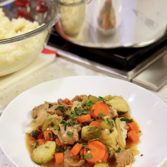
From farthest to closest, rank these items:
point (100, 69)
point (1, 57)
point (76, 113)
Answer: point (100, 69) < point (1, 57) < point (76, 113)

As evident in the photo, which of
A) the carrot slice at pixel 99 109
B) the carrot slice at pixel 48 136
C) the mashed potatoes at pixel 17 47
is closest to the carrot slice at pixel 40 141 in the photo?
the carrot slice at pixel 48 136

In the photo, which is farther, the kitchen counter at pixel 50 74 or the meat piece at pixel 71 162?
the kitchen counter at pixel 50 74

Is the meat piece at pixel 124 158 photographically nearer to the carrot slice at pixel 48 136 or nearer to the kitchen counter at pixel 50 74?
the carrot slice at pixel 48 136

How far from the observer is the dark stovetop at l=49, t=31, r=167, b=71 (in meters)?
1.07

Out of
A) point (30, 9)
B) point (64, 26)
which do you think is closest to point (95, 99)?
point (64, 26)

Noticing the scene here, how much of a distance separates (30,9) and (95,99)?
0.44 metres

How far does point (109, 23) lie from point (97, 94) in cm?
22

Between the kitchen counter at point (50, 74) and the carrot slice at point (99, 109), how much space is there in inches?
7.9

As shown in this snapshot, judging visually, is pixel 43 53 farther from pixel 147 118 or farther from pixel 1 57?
pixel 147 118

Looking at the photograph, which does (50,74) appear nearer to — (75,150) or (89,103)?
(89,103)

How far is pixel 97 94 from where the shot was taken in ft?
3.12

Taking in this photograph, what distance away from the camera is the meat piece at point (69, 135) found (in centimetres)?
77

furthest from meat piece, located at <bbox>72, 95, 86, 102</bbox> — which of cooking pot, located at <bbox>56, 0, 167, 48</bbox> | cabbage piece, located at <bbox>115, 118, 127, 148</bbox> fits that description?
cooking pot, located at <bbox>56, 0, 167, 48</bbox>

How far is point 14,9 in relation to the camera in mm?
1184
